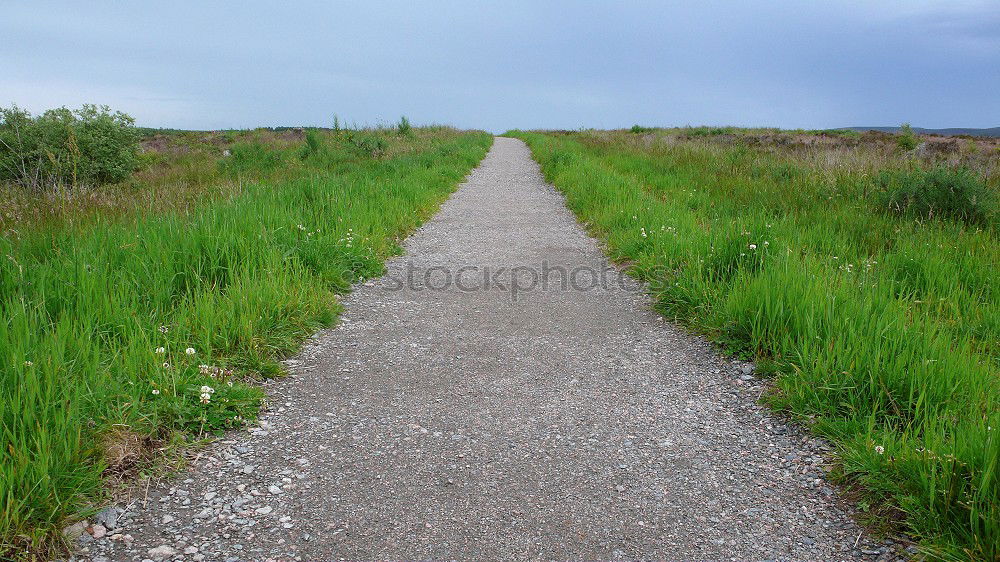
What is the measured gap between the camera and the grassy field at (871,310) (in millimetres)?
2442

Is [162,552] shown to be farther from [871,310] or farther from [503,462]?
[871,310]

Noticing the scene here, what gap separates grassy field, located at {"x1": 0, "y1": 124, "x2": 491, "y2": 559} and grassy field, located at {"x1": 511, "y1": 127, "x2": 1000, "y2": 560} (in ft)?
11.1

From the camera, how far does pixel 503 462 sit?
2.97 meters

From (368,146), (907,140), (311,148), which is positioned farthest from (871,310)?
(907,140)

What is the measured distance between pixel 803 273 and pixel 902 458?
7.44 ft

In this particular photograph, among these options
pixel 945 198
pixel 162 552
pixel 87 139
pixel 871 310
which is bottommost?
pixel 162 552

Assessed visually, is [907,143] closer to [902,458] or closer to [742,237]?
[742,237]

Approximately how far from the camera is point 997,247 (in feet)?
19.6

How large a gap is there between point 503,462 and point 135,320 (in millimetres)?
2615

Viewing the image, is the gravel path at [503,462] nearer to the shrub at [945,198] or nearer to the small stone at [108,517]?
the small stone at [108,517]

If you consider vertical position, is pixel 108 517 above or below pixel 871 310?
below

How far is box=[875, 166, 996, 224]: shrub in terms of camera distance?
25.5ft

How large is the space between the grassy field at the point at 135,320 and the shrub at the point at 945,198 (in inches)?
295

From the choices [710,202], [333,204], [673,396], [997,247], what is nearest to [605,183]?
[710,202]
